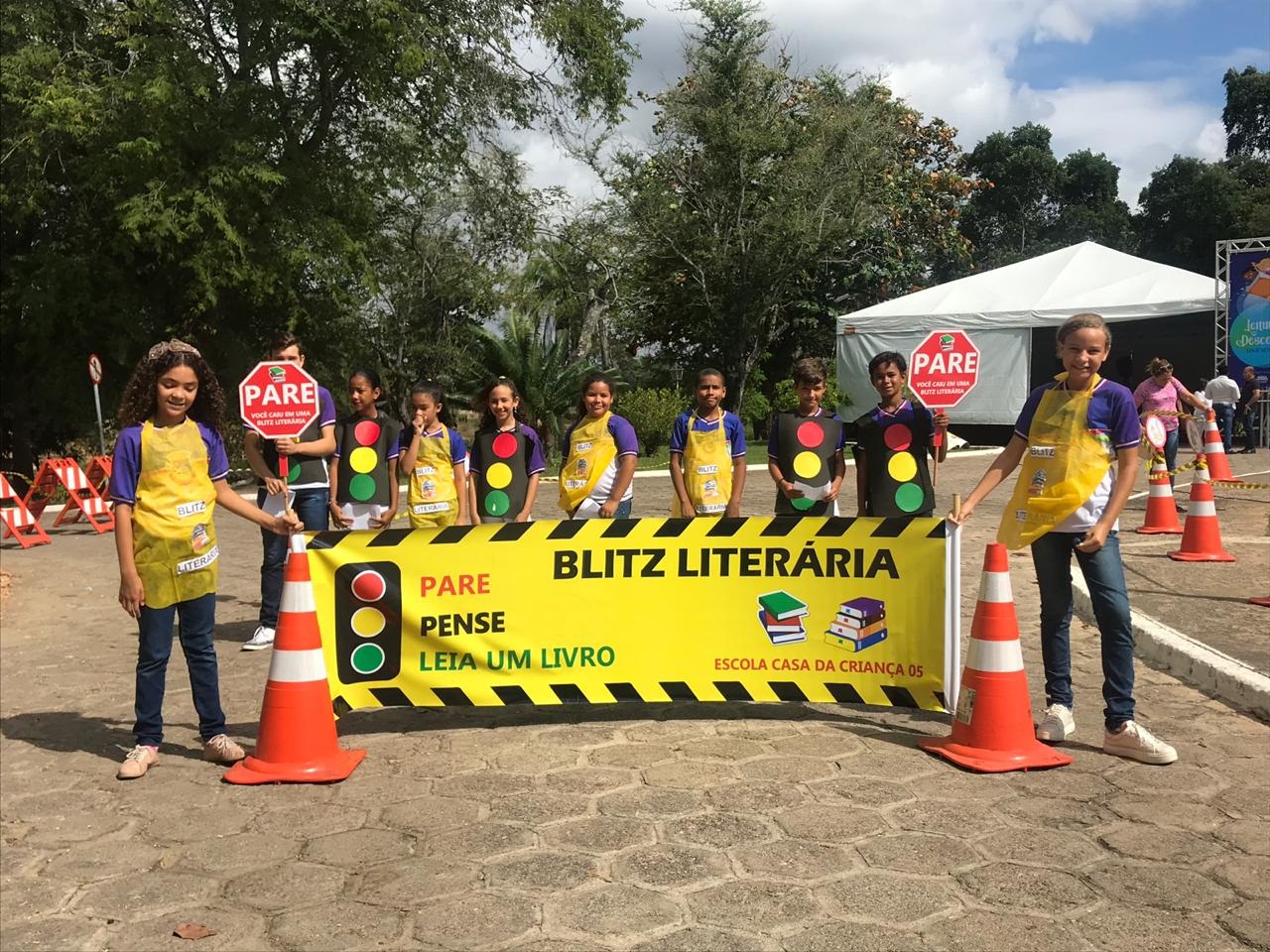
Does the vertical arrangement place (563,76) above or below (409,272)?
above

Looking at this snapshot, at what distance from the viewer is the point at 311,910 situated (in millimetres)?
3596

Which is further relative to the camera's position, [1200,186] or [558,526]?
[1200,186]

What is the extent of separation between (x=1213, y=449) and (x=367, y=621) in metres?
11.4

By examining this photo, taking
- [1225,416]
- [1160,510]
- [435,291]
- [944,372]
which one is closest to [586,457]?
[944,372]

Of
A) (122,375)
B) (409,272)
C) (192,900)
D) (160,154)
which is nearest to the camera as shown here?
(192,900)

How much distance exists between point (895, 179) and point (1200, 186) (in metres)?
30.3

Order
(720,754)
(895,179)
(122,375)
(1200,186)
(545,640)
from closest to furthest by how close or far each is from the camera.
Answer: (720,754) < (545,640) < (122,375) < (895,179) < (1200,186)

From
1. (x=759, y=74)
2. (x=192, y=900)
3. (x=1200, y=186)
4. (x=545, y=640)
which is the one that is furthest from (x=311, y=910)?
(x=1200, y=186)

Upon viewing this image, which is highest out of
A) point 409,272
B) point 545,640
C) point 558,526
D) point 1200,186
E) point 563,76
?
point 1200,186

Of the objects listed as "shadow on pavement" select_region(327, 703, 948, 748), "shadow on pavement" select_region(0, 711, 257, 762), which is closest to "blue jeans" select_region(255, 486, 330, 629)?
"shadow on pavement" select_region(0, 711, 257, 762)

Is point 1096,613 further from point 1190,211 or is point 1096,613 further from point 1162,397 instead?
point 1190,211

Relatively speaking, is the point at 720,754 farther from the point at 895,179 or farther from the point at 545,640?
the point at 895,179

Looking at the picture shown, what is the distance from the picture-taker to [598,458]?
6.64 metres

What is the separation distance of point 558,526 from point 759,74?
88.7 ft
